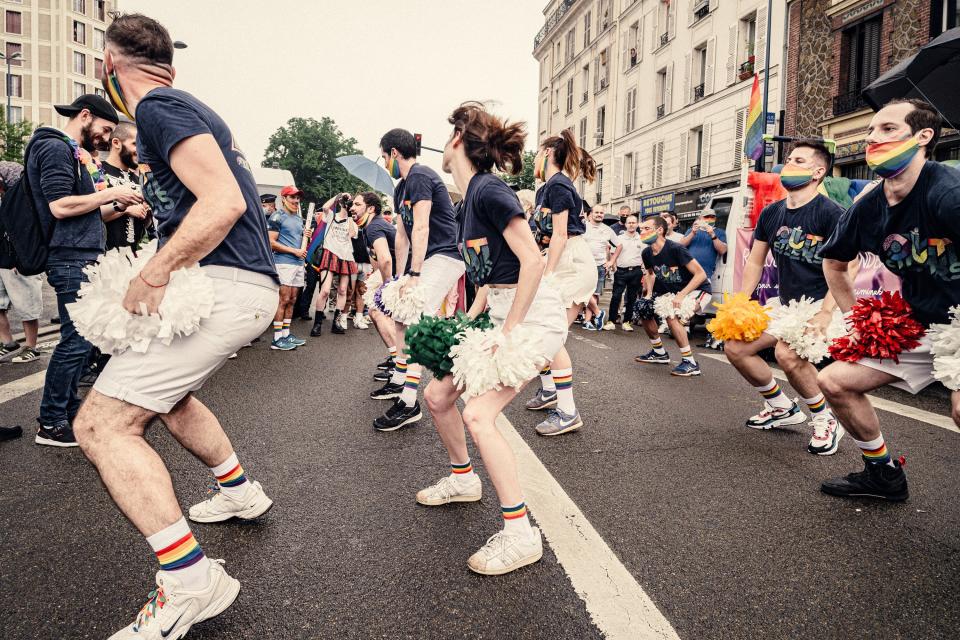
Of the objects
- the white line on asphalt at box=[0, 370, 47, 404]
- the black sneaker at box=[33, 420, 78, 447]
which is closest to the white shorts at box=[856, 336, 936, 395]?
the black sneaker at box=[33, 420, 78, 447]

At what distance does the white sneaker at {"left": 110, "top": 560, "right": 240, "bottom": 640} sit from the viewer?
192 cm

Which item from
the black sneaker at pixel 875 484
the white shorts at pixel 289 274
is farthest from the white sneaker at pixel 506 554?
the white shorts at pixel 289 274

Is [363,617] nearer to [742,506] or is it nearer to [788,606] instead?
[788,606]

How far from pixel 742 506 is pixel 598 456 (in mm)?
992

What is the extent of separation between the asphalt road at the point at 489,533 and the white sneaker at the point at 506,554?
0.14 ft

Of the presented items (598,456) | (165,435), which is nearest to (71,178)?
(165,435)

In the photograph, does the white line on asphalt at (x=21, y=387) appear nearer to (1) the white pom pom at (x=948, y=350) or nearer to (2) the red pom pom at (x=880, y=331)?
(2) the red pom pom at (x=880, y=331)

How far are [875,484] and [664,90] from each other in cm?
2956

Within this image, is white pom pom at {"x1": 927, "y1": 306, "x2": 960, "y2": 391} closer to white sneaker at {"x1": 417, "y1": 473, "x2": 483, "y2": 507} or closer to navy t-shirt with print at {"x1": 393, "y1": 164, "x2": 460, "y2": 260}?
white sneaker at {"x1": 417, "y1": 473, "x2": 483, "y2": 507}

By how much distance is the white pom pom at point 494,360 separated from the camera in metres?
2.50

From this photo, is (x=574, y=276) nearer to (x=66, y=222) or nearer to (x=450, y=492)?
(x=450, y=492)

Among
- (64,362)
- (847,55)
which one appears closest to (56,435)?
(64,362)

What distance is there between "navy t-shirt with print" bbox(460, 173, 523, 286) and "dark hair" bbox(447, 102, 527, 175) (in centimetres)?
9

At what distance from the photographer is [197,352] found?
216 cm
